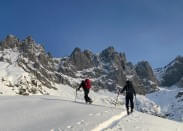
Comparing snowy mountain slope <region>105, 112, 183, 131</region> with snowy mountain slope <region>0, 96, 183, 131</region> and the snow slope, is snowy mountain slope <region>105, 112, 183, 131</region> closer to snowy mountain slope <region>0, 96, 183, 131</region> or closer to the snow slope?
snowy mountain slope <region>0, 96, 183, 131</region>

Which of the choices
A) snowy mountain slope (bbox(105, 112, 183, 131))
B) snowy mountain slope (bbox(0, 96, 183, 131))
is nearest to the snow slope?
snowy mountain slope (bbox(0, 96, 183, 131))

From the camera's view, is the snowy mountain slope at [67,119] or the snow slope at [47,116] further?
the snow slope at [47,116]

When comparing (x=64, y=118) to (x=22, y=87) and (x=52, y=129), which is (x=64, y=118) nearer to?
(x=52, y=129)

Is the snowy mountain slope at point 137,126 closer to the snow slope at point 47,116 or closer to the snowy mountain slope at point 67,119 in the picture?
the snowy mountain slope at point 67,119

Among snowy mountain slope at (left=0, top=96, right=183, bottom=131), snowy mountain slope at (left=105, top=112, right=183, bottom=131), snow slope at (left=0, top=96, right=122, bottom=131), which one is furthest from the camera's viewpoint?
snow slope at (left=0, top=96, right=122, bottom=131)

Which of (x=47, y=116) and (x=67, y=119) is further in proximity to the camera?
(x=47, y=116)

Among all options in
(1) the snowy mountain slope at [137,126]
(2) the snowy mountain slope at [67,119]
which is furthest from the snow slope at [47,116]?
(1) the snowy mountain slope at [137,126]

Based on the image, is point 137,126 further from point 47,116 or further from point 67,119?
point 47,116

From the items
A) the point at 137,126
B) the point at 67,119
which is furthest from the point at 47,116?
the point at 137,126

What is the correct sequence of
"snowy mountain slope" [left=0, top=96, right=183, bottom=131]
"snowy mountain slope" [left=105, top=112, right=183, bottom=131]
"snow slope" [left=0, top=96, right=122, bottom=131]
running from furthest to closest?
"snow slope" [left=0, top=96, right=122, bottom=131]
"snowy mountain slope" [left=0, top=96, right=183, bottom=131]
"snowy mountain slope" [left=105, top=112, right=183, bottom=131]

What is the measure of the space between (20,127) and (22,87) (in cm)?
17483

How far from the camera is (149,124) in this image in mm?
21953

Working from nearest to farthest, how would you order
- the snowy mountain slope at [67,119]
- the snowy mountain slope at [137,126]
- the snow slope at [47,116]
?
the snowy mountain slope at [137,126] < the snowy mountain slope at [67,119] < the snow slope at [47,116]

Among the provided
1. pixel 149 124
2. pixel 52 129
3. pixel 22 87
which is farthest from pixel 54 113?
pixel 22 87
